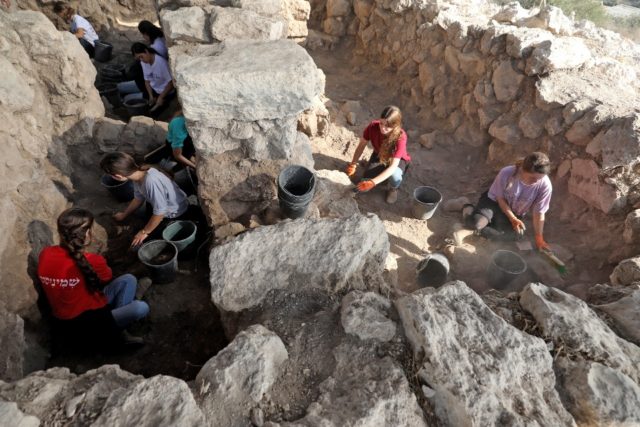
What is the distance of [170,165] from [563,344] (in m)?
4.07

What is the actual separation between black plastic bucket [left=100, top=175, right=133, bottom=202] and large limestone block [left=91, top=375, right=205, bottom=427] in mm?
3041

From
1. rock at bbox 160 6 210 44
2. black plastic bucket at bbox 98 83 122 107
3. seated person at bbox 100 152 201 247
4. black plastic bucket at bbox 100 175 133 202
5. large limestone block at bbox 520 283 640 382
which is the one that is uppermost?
rock at bbox 160 6 210 44

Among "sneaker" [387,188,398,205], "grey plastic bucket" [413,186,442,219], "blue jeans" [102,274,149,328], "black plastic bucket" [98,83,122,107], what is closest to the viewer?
"blue jeans" [102,274,149,328]

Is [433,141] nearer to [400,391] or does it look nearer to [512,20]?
[512,20]

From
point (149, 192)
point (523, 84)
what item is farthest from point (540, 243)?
point (149, 192)

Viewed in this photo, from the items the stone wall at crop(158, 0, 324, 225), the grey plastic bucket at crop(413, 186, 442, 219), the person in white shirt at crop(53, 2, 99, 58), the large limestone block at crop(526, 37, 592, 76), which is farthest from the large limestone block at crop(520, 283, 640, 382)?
Answer: the person in white shirt at crop(53, 2, 99, 58)

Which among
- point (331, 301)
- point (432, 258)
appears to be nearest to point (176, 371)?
point (331, 301)

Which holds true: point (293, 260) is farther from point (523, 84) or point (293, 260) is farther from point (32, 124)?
point (523, 84)

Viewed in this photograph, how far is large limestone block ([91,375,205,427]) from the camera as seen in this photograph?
1.56 metres

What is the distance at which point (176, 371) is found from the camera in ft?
9.73

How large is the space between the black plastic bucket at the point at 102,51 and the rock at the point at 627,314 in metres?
7.95

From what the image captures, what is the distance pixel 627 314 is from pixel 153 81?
5978 mm

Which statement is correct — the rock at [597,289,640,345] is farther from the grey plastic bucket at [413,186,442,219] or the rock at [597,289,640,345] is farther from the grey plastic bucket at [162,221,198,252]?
the grey plastic bucket at [162,221,198,252]

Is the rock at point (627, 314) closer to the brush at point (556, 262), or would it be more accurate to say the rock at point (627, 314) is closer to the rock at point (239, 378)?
the brush at point (556, 262)
